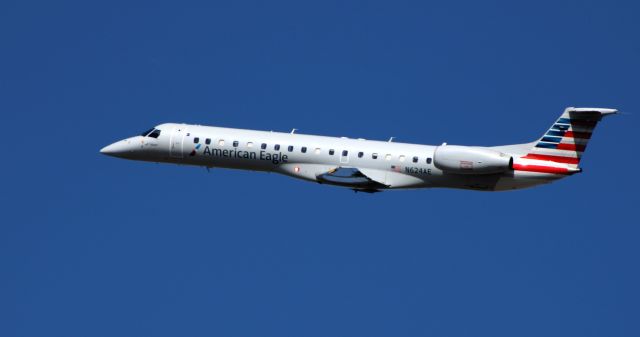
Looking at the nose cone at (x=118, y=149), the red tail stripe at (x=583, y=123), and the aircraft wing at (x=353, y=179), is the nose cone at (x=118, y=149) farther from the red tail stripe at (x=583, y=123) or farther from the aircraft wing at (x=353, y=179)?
the red tail stripe at (x=583, y=123)

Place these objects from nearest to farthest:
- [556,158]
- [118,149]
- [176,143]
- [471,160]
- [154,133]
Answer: [471,160], [556,158], [176,143], [154,133], [118,149]

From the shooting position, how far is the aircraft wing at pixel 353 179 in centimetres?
7256

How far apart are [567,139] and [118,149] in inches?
862

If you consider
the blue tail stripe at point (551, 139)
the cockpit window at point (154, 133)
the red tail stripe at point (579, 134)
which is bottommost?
the blue tail stripe at point (551, 139)

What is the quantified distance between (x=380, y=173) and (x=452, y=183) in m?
3.31

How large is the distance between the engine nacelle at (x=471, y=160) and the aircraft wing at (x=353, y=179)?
304 cm

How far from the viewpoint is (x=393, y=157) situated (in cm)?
7281

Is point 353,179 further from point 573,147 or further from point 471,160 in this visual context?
point 573,147

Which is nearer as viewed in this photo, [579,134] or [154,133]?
[579,134]

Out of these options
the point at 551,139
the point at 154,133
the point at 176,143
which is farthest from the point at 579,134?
the point at 154,133

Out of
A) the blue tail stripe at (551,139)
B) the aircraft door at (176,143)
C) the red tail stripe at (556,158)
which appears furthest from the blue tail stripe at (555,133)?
the aircraft door at (176,143)

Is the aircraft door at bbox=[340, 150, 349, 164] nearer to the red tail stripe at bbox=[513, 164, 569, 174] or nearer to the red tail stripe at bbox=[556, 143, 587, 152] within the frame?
the red tail stripe at bbox=[513, 164, 569, 174]

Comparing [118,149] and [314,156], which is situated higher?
[118,149]

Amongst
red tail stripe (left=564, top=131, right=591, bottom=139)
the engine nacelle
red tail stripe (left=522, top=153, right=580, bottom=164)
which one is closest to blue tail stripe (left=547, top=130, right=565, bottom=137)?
red tail stripe (left=564, top=131, right=591, bottom=139)
